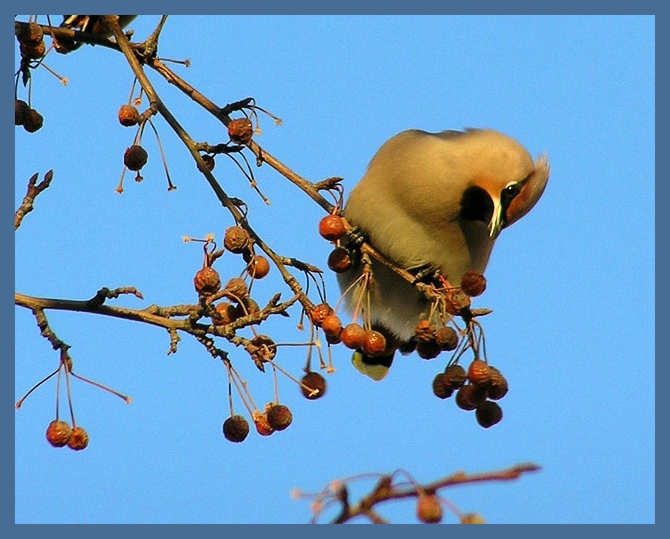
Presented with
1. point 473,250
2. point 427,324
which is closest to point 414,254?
point 473,250

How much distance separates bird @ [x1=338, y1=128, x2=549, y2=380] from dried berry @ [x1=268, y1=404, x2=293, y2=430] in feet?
3.60

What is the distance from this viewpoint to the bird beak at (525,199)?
4125mm

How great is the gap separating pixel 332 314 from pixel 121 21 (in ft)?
5.56

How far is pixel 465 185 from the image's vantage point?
167 inches

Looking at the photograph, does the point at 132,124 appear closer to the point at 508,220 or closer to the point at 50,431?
the point at 50,431

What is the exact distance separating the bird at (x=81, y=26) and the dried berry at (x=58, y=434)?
4.33 ft

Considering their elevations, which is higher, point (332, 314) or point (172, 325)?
point (332, 314)

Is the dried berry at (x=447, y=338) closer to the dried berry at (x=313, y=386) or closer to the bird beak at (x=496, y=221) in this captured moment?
the dried berry at (x=313, y=386)

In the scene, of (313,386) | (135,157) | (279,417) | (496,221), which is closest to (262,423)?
(279,417)

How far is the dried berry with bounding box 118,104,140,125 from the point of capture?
Result: 345 centimetres

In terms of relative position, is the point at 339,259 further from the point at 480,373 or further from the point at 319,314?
the point at 480,373

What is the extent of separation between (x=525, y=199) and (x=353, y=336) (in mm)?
1219

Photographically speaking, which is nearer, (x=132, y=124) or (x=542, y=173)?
(x=132, y=124)

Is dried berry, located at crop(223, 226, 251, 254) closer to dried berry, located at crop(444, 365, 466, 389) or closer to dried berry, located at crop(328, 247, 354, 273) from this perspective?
dried berry, located at crop(328, 247, 354, 273)
